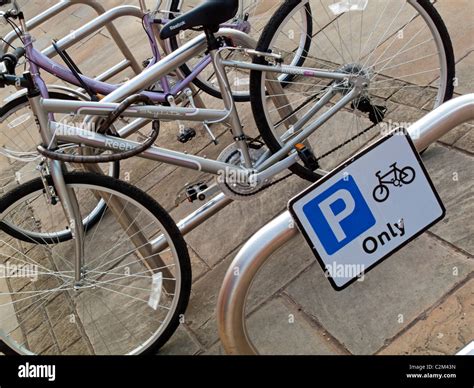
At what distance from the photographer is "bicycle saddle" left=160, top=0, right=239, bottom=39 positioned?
2381mm

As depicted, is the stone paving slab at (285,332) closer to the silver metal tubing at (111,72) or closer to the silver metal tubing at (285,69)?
the silver metal tubing at (285,69)

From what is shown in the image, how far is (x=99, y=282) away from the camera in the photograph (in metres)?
2.71

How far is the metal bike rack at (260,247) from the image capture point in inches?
57.1

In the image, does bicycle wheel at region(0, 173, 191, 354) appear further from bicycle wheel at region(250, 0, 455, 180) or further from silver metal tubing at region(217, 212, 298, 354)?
silver metal tubing at region(217, 212, 298, 354)

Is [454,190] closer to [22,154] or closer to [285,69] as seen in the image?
[285,69]

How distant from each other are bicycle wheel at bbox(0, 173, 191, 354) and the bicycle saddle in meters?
0.74

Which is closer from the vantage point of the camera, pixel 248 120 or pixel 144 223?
pixel 144 223

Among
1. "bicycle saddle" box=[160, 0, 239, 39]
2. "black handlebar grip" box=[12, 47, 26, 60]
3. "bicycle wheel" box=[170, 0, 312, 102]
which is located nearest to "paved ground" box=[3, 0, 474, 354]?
"bicycle wheel" box=[170, 0, 312, 102]

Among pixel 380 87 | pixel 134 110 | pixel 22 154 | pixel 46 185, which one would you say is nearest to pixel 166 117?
pixel 134 110

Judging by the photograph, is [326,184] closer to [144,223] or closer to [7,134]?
[144,223]

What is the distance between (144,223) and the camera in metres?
2.69

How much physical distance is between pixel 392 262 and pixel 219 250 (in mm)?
1042

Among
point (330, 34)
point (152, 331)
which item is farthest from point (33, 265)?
point (330, 34)

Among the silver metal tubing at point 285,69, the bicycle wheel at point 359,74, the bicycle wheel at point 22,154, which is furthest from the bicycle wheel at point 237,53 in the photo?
the bicycle wheel at point 22,154
